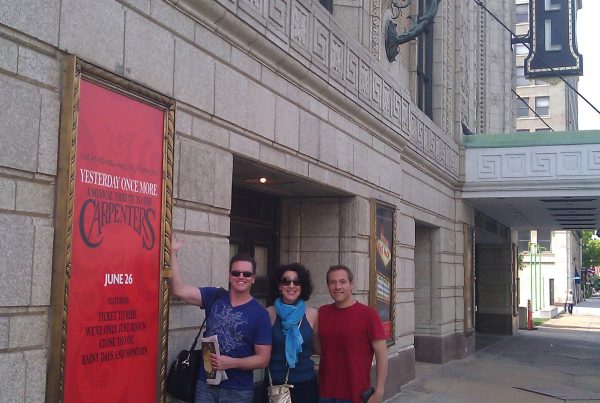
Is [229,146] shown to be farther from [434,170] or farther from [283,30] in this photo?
[434,170]

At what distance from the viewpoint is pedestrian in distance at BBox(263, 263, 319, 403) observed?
205 inches

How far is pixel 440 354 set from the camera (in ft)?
Result: 51.2

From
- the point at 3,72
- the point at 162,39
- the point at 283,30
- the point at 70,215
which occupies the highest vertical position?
the point at 283,30

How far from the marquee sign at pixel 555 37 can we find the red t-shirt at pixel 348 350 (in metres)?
15.7

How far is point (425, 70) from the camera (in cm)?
1582

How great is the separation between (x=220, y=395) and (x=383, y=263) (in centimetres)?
615

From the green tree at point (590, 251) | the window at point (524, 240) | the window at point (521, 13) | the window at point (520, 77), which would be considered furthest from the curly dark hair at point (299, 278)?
the green tree at point (590, 251)

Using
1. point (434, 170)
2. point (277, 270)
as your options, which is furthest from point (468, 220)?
point (277, 270)

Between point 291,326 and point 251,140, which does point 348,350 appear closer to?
point 291,326

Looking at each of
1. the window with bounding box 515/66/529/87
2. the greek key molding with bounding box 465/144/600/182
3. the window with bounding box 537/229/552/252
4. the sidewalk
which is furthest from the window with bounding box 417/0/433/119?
the window with bounding box 537/229/552/252

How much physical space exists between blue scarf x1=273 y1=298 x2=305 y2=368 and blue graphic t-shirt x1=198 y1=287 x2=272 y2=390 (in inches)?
9.5

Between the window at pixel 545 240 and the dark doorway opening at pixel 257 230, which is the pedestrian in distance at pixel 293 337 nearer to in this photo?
the dark doorway opening at pixel 257 230

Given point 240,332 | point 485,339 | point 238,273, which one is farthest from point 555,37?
point 240,332

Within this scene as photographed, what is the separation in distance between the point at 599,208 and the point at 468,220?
146 inches
